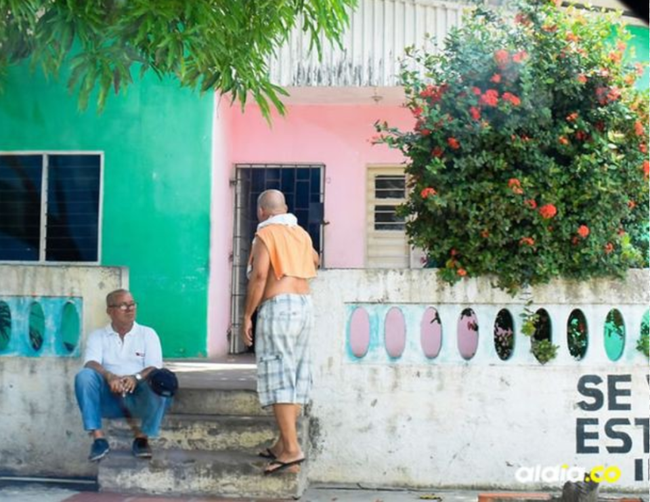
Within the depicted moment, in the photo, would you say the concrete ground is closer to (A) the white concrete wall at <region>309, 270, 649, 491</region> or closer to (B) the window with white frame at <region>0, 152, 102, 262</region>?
(A) the white concrete wall at <region>309, 270, 649, 491</region>

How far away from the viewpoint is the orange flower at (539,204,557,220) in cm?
571

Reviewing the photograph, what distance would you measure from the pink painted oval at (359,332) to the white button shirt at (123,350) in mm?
1367

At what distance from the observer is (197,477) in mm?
5637

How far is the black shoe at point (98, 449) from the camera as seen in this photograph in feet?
Result: 18.6

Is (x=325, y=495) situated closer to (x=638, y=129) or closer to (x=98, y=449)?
(x=98, y=449)

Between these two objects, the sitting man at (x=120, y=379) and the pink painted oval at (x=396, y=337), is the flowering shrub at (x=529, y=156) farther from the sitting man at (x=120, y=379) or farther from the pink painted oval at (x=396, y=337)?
the sitting man at (x=120, y=379)

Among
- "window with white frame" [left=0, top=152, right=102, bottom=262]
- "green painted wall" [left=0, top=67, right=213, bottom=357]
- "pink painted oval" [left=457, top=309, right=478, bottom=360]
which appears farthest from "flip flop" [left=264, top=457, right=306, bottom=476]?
"window with white frame" [left=0, top=152, right=102, bottom=262]

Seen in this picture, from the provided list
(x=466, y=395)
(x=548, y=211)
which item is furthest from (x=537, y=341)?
(x=548, y=211)

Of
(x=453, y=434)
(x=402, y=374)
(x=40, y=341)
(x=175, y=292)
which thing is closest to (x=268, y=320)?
(x=402, y=374)

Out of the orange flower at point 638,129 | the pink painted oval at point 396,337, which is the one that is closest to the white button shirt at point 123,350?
the pink painted oval at point 396,337

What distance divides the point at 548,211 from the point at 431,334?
1.35 m

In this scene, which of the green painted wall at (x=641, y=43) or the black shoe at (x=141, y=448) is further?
the green painted wall at (x=641, y=43)

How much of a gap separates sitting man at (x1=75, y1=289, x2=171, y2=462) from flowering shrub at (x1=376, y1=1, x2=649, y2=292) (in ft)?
6.78

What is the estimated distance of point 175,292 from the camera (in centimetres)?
951
